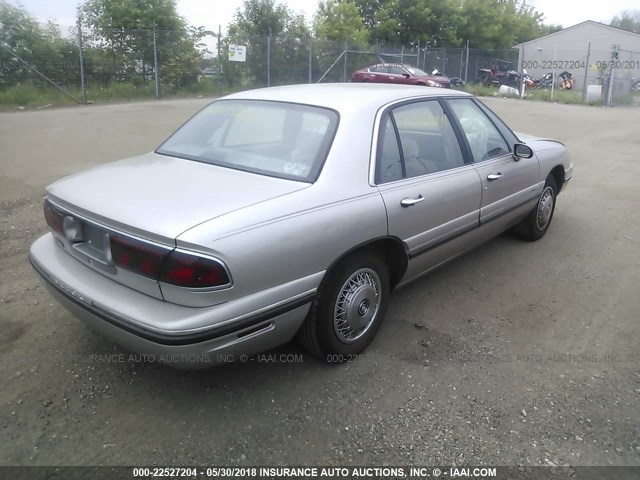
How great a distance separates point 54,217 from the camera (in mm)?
3016

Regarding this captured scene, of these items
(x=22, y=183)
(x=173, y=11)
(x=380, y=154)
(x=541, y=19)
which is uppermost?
(x=541, y=19)

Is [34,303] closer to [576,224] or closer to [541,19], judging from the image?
[576,224]

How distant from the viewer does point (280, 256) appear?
8.38ft

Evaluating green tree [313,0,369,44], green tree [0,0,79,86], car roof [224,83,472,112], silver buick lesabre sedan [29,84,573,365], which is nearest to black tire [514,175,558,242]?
silver buick lesabre sedan [29,84,573,365]

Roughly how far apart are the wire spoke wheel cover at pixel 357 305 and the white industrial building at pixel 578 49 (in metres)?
35.9

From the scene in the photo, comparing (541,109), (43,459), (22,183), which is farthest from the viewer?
(541,109)

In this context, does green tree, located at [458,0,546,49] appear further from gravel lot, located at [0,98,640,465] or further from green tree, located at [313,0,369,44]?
gravel lot, located at [0,98,640,465]

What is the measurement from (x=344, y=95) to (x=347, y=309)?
4.61 feet

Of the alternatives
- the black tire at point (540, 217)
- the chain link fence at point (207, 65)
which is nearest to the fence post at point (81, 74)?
the chain link fence at point (207, 65)

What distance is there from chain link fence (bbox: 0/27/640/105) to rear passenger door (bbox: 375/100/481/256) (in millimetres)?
16424

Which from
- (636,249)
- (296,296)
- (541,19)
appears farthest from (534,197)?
(541,19)

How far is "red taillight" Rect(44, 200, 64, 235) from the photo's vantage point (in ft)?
9.68

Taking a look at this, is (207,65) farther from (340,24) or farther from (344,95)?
(344,95)

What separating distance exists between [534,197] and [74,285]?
12.8 ft
